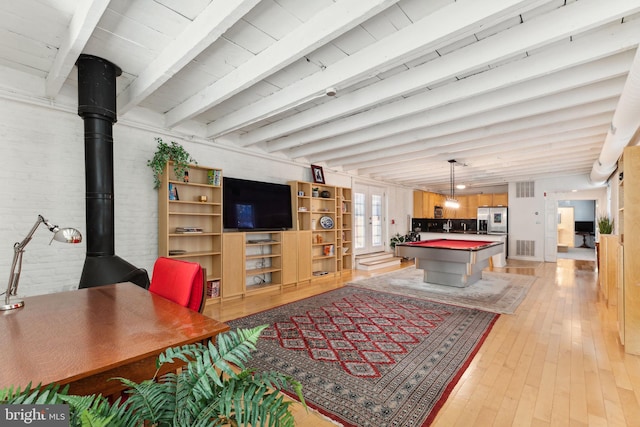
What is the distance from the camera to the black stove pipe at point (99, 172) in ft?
8.91

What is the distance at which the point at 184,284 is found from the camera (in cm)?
185

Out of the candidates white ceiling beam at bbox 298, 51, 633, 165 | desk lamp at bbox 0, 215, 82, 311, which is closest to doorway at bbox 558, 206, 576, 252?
white ceiling beam at bbox 298, 51, 633, 165

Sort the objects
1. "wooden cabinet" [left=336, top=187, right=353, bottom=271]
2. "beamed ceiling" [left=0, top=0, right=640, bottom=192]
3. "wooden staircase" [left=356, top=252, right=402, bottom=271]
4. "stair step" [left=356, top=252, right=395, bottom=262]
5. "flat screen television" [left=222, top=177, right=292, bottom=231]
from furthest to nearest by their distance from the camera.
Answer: "stair step" [left=356, top=252, right=395, bottom=262] < "wooden staircase" [left=356, top=252, right=402, bottom=271] < "wooden cabinet" [left=336, top=187, right=353, bottom=271] < "flat screen television" [left=222, top=177, right=292, bottom=231] < "beamed ceiling" [left=0, top=0, right=640, bottom=192]

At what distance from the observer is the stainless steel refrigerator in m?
9.34

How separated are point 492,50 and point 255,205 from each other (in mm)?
3925

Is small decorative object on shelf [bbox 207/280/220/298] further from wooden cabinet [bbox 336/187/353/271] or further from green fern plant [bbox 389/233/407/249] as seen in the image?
green fern plant [bbox 389/233/407/249]

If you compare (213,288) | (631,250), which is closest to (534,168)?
(631,250)

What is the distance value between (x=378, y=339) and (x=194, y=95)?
348 cm

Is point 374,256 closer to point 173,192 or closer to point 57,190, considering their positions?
point 173,192

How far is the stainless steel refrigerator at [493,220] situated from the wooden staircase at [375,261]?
3483mm

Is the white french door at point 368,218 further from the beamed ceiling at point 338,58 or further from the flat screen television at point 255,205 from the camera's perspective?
the beamed ceiling at point 338,58

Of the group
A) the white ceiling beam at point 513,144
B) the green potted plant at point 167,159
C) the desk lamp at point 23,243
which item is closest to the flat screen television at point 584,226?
the white ceiling beam at point 513,144

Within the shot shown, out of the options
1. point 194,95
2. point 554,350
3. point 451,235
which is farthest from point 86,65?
point 451,235

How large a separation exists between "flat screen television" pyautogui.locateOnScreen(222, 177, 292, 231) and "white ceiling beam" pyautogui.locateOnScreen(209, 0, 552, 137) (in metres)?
1.92
